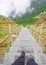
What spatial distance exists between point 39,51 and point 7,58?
4.99 feet

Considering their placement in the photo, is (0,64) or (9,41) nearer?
(0,64)

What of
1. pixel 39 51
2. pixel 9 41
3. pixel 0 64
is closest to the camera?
pixel 0 64

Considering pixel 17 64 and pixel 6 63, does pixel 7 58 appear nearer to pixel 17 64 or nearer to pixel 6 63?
pixel 6 63

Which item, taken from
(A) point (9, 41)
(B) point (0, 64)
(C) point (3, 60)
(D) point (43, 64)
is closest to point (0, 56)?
(C) point (3, 60)

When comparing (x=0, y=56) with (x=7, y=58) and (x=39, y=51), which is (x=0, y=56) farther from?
(x=39, y=51)

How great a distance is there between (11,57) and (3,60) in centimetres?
26

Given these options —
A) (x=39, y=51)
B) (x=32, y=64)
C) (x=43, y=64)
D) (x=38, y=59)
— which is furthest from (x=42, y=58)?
(x=32, y=64)

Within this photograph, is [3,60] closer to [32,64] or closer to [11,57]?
[11,57]

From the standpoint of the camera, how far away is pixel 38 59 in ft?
20.7

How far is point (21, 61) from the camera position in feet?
13.7

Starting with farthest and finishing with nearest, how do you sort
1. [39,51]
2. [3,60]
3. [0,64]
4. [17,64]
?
1. [39,51]
2. [3,60]
3. [0,64]
4. [17,64]

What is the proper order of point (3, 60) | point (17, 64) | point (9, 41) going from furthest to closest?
point (9, 41)
point (3, 60)
point (17, 64)

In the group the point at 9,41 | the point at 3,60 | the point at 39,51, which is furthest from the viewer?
the point at 9,41

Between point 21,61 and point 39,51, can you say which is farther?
point 39,51
